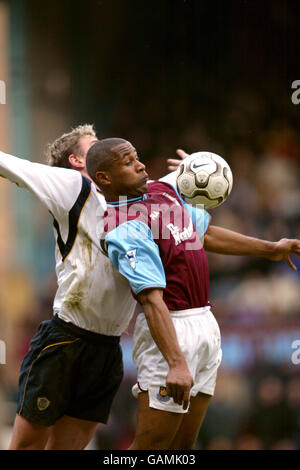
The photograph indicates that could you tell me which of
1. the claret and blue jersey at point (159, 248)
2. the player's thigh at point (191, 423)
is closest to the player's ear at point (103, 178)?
the claret and blue jersey at point (159, 248)

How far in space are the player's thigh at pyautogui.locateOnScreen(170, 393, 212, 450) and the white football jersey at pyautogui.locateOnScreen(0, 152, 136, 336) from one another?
64 centimetres

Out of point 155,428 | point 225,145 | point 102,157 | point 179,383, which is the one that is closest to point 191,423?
point 155,428

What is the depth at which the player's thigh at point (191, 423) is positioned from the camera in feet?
12.5

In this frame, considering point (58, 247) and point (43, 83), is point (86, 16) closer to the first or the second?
point (43, 83)

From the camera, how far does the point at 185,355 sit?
3.61m

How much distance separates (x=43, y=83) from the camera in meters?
9.72

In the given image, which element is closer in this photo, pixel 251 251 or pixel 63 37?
pixel 251 251

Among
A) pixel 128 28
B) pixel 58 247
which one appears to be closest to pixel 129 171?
pixel 58 247

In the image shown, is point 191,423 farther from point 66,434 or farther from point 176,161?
point 176,161

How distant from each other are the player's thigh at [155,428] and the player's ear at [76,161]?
1502 millimetres

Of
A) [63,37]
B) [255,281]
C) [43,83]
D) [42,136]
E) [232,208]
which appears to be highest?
[63,37]

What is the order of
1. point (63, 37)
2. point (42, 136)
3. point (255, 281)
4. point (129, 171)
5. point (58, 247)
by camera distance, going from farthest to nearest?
point (63, 37) → point (42, 136) → point (255, 281) → point (58, 247) → point (129, 171)

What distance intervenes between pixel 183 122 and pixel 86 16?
224 cm

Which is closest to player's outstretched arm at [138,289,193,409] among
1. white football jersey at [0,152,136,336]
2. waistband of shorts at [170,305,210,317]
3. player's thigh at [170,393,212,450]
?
waistband of shorts at [170,305,210,317]
